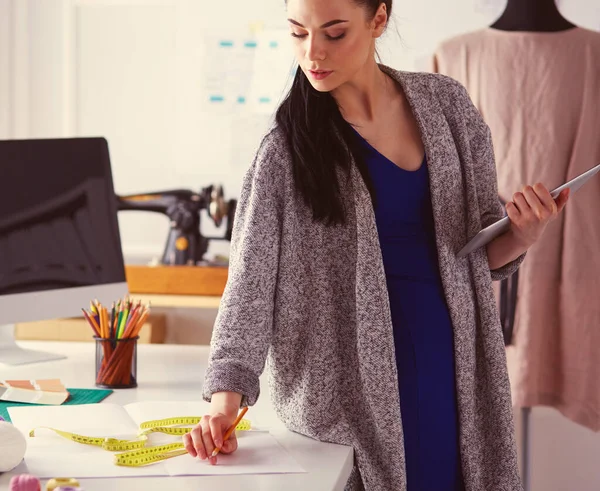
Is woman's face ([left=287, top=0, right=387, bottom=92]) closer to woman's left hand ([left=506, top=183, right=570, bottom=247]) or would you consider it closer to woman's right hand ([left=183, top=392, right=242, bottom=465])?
woman's left hand ([left=506, top=183, right=570, bottom=247])

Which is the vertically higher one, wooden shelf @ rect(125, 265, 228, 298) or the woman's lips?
the woman's lips

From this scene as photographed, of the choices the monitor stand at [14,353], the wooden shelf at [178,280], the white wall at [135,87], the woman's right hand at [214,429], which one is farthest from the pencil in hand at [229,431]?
the white wall at [135,87]

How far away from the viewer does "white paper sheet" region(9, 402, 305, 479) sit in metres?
1.01

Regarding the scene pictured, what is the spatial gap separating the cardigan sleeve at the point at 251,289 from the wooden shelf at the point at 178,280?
5.40 feet

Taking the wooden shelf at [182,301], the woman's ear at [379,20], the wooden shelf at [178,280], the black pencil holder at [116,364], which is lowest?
the wooden shelf at [182,301]

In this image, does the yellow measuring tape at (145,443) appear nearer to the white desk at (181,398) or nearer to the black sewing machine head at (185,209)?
the white desk at (181,398)

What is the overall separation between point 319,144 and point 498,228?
0.85ft

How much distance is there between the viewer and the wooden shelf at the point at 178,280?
2816 millimetres

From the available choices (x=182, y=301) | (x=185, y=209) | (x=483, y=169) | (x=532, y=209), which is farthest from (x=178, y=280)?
(x=532, y=209)

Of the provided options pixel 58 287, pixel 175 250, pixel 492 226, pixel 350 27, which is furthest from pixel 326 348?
pixel 175 250

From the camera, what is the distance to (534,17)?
88.5 inches

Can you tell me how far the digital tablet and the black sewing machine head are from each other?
1.74 m

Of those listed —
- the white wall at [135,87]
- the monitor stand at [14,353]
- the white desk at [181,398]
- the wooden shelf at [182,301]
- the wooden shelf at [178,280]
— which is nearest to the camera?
the white desk at [181,398]

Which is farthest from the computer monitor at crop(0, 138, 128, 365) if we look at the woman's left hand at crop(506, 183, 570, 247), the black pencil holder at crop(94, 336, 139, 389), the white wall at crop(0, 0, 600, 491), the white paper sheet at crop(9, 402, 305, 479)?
the white wall at crop(0, 0, 600, 491)
